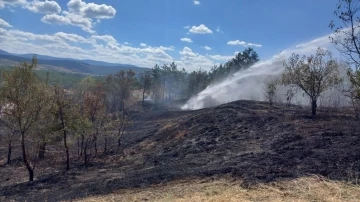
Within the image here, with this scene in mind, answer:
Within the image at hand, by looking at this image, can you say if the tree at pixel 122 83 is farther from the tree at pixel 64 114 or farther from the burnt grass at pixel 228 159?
the tree at pixel 64 114

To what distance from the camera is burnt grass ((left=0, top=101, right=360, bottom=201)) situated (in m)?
13.1

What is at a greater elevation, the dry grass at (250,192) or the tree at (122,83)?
the tree at (122,83)

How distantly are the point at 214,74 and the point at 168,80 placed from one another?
24.8 m

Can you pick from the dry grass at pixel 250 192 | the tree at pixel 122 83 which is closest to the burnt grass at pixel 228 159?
the dry grass at pixel 250 192

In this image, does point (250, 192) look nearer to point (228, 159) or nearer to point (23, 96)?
point (228, 159)

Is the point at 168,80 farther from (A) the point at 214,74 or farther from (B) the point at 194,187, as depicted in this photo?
(B) the point at 194,187

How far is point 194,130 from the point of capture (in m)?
29.4

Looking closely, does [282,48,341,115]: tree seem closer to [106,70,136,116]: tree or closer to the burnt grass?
the burnt grass

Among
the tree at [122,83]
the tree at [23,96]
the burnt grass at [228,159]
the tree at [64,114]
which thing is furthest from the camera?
the tree at [122,83]

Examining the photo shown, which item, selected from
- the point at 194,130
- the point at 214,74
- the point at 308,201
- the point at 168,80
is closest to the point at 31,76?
the point at 194,130

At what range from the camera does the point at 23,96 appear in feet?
70.6

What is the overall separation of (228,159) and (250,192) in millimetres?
6435

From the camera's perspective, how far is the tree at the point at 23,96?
69.0 feet

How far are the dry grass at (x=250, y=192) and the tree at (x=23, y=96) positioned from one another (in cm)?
1109
